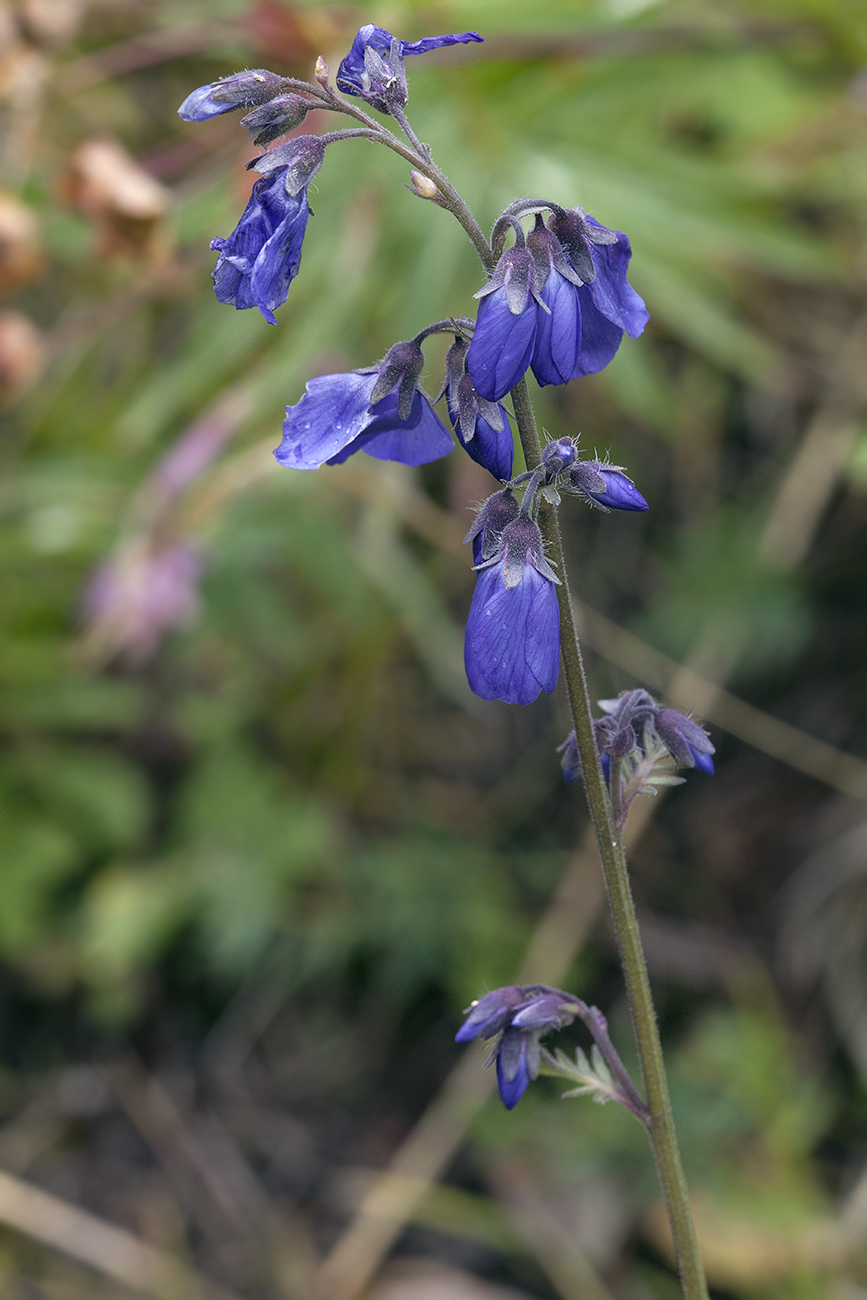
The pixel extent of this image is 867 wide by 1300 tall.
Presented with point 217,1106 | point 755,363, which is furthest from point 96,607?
point 755,363

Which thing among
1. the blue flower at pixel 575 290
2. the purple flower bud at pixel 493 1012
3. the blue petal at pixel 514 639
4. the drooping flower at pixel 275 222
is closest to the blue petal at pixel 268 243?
the drooping flower at pixel 275 222

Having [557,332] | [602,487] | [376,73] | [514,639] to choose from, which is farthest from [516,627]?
[376,73]

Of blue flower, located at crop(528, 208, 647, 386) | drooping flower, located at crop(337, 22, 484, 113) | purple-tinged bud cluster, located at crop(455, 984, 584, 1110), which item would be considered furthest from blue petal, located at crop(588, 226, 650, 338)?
purple-tinged bud cluster, located at crop(455, 984, 584, 1110)

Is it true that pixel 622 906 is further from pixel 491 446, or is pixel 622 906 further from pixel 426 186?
pixel 426 186

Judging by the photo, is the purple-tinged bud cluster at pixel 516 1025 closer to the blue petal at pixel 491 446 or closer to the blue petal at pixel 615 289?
the blue petal at pixel 491 446

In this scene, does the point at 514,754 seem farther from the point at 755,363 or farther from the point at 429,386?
the point at 755,363
